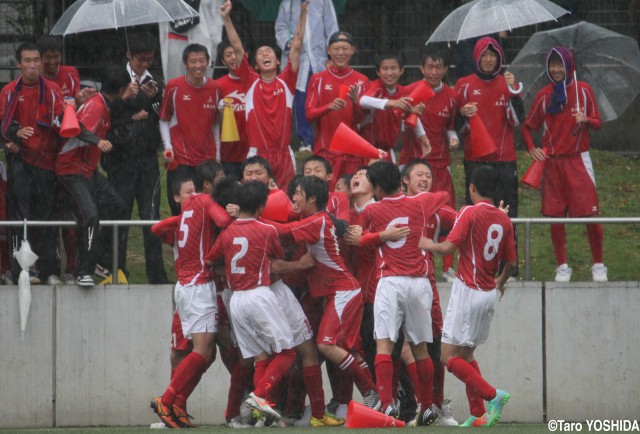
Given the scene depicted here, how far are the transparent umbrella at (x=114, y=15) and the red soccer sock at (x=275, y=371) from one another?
3.85 m

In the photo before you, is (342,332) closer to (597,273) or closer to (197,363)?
(197,363)

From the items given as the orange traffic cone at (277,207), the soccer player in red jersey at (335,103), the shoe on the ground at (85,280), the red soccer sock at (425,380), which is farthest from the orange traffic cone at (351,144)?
the shoe on the ground at (85,280)

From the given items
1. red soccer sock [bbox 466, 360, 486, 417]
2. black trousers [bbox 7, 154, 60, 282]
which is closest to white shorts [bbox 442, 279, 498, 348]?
red soccer sock [bbox 466, 360, 486, 417]

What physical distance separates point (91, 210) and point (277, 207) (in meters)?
2.56

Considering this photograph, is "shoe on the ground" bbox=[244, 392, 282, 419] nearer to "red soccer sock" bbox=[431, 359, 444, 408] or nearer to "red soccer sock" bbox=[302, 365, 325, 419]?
"red soccer sock" bbox=[302, 365, 325, 419]

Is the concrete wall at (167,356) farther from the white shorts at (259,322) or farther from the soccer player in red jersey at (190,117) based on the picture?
the white shorts at (259,322)

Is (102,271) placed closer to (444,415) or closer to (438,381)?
(438,381)

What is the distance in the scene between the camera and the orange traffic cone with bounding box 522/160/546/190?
46.2 ft

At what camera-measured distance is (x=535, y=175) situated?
14117 mm

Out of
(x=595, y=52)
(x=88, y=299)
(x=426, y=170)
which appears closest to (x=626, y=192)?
(x=595, y=52)

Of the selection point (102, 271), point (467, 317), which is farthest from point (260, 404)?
point (102, 271)

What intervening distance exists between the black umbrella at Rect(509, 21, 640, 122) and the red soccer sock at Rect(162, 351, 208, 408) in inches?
205

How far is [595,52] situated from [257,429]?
5.91 metres

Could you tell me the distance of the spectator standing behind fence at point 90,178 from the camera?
13562 millimetres
